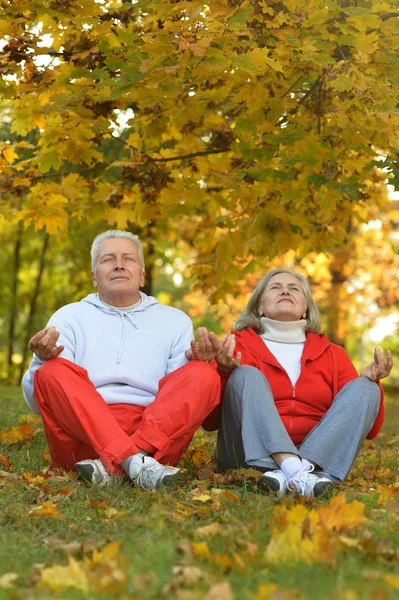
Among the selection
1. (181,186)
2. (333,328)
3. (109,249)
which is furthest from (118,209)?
(333,328)

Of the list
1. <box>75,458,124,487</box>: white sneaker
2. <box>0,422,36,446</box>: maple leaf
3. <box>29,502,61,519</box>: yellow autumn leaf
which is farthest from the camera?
<box>0,422,36,446</box>: maple leaf

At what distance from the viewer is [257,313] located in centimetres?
450

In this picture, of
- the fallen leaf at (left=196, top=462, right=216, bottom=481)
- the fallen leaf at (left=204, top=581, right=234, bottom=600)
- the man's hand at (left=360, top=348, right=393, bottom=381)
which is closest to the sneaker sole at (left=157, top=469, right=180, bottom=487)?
the fallen leaf at (left=196, top=462, right=216, bottom=481)

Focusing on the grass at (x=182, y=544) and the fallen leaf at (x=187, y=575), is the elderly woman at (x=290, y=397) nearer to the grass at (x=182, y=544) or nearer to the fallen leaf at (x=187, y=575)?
the grass at (x=182, y=544)

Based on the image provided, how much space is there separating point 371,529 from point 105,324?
78.5 inches

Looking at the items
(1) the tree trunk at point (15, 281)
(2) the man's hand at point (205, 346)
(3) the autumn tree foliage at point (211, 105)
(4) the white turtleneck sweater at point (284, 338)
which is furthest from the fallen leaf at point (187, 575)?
(1) the tree trunk at point (15, 281)

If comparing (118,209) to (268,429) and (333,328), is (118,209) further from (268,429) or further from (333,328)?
(333,328)

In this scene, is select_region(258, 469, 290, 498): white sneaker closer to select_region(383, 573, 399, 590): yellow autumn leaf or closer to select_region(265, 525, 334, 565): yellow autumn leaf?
select_region(265, 525, 334, 565): yellow autumn leaf

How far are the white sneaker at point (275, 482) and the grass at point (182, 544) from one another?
6cm

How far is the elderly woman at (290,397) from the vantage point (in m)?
3.73

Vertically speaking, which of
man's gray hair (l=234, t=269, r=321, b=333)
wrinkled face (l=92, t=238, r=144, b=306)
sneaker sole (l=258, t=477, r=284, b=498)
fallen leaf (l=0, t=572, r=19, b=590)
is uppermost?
wrinkled face (l=92, t=238, r=144, b=306)

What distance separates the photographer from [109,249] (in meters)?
4.34

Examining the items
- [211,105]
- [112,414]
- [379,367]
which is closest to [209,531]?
[112,414]

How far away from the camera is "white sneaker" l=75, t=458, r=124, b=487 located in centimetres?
362
